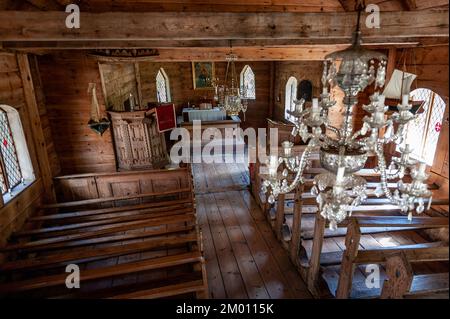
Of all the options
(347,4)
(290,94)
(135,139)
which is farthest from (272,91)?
(135,139)

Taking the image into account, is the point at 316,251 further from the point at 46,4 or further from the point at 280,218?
the point at 46,4

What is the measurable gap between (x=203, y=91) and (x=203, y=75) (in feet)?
2.26

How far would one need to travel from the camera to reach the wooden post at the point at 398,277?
68.8 inches

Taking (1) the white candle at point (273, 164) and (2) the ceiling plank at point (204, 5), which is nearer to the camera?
(1) the white candle at point (273, 164)

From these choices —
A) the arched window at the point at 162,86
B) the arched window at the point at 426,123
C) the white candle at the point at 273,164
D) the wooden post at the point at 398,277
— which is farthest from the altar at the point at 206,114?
the wooden post at the point at 398,277

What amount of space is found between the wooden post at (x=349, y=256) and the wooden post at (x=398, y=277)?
1.60 feet

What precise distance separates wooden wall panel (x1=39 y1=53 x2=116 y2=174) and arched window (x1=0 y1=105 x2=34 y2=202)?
1254 mm

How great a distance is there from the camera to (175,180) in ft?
18.6

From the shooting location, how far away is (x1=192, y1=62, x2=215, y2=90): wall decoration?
11.7 m

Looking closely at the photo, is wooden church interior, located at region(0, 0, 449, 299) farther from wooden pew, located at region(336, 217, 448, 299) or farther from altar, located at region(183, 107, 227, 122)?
altar, located at region(183, 107, 227, 122)

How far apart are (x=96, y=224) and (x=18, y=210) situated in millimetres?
1203

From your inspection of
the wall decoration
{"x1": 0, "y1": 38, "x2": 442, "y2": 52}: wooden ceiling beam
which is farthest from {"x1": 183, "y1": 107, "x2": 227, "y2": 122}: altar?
{"x1": 0, "y1": 38, "x2": 442, "y2": 52}: wooden ceiling beam

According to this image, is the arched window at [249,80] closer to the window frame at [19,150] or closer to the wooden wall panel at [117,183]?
the wooden wall panel at [117,183]
